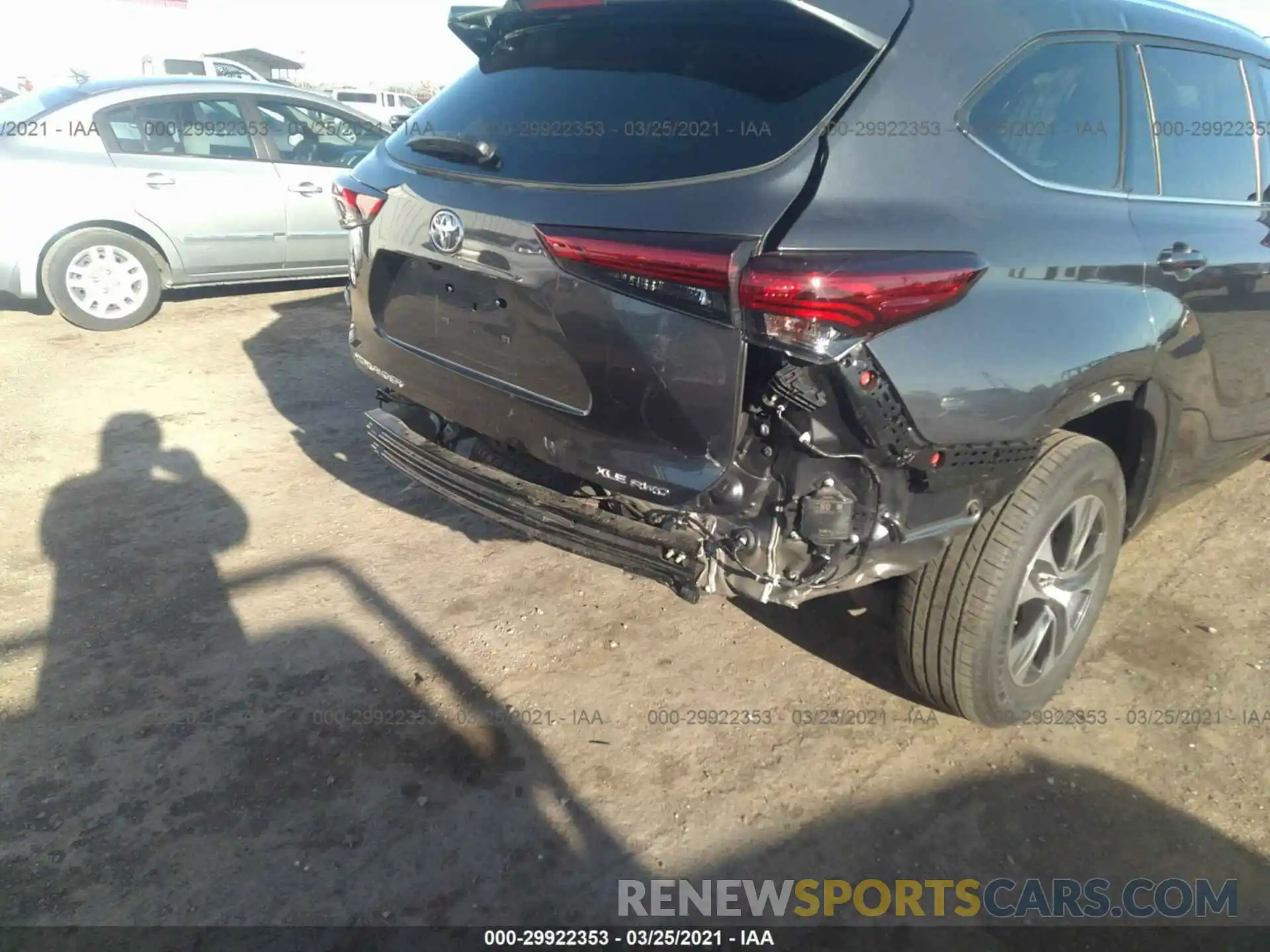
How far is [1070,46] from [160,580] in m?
3.56

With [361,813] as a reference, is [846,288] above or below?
above

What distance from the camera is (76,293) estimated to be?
6262mm

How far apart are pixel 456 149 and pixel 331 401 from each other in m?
2.93

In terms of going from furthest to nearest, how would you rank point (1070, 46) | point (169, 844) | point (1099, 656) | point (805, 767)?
point (1099, 656) < point (805, 767) < point (1070, 46) < point (169, 844)

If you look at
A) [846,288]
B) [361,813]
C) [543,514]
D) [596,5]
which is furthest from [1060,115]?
[361,813]

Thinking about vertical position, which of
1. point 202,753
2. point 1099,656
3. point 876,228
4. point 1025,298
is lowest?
point 1099,656

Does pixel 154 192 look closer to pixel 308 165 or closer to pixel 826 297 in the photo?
pixel 308 165

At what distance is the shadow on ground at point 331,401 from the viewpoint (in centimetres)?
399

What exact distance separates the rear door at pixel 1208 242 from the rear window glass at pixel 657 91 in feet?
3.91

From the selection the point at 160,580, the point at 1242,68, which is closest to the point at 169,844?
the point at 160,580

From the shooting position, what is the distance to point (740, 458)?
2059mm

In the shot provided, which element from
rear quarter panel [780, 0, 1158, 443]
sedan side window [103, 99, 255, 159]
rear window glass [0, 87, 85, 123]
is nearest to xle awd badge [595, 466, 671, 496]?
rear quarter panel [780, 0, 1158, 443]

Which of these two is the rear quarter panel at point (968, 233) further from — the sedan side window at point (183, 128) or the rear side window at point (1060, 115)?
the sedan side window at point (183, 128)

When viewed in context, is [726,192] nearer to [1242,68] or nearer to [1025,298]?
[1025,298]
